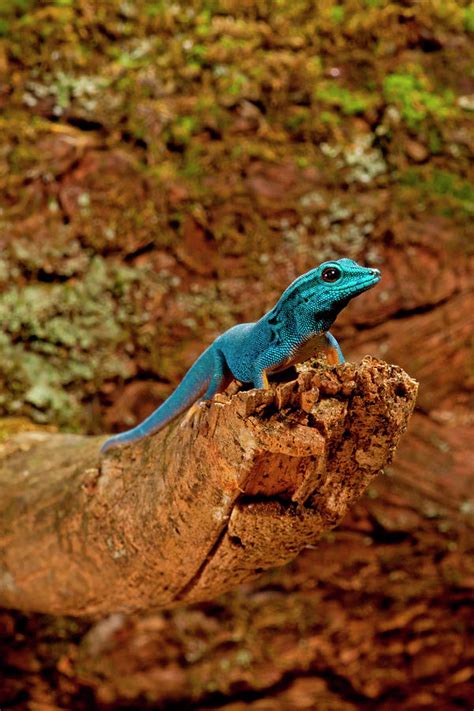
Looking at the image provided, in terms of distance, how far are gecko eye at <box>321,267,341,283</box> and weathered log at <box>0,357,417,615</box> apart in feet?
0.80

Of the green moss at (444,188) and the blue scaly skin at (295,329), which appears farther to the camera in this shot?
the green moss at (444,188)

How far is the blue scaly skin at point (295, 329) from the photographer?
1839mm

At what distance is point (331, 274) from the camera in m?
1.84

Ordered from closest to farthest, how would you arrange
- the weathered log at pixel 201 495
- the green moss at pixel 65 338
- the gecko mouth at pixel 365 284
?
the weathered log at pixel 201 495 → the gecko mouth at pixel 365 284 → the green moss at pixel 65 338

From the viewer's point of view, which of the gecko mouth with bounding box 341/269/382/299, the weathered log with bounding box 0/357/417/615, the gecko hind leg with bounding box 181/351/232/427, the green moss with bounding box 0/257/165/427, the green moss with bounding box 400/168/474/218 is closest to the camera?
the weathered log with bounding box 0/357/417/615

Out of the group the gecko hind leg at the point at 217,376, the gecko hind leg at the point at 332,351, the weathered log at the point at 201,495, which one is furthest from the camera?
the gecko hind leg at the point at 217,376

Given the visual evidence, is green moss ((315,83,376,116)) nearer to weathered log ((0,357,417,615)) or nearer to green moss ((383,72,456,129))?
green moss ((383,72,456,129))

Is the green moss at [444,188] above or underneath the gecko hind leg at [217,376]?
above

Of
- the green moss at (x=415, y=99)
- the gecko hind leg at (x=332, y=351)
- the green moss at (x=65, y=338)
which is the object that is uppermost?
the green moss at (x=415, y=99)

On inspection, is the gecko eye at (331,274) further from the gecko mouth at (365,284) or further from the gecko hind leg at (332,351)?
the gecko hind leg at (332,351)

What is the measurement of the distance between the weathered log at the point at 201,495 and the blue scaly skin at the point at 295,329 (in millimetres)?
100

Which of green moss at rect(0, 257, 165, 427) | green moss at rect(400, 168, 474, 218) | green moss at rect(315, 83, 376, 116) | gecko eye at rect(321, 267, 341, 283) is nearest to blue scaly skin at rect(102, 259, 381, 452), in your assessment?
gecko eye at rect(321, 267, 341, 283)

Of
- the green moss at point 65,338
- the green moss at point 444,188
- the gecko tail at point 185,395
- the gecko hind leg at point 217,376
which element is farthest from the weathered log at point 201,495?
the green moss at point 444,188

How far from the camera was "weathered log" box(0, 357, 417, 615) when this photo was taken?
170 centimetres
